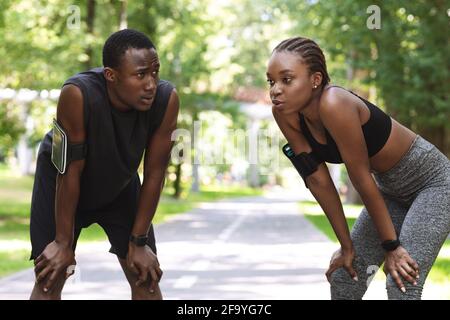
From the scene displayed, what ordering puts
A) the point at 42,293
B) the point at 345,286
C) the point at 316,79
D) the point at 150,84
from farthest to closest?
the point at 345,286 → the point at 42,293 → the point at 316,79 → the point at 150,84

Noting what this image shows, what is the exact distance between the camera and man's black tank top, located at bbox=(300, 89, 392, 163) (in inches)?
155

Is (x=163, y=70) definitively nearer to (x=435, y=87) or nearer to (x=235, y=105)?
(x=235, y=105)

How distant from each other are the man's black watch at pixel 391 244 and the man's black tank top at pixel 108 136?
110 cm

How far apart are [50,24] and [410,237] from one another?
69.0ft

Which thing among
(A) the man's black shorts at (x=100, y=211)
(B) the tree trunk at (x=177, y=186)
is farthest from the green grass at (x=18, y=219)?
(A) the man's black shorts at (x=100, y=211)

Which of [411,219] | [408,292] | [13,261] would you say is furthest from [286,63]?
[13,261]

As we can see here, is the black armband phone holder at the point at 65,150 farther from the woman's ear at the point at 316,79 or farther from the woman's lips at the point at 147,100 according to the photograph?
the woman's ear at the point at 316,79

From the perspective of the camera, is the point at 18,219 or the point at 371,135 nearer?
the point at 371,135

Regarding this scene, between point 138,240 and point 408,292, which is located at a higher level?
point 138,240

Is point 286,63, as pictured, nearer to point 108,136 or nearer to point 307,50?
point 307,50

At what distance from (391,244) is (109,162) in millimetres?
1255

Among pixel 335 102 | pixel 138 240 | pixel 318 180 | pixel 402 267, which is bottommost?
pixel 402 267

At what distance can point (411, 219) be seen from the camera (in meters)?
3.97

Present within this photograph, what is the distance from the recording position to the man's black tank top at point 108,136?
3.88 meters
